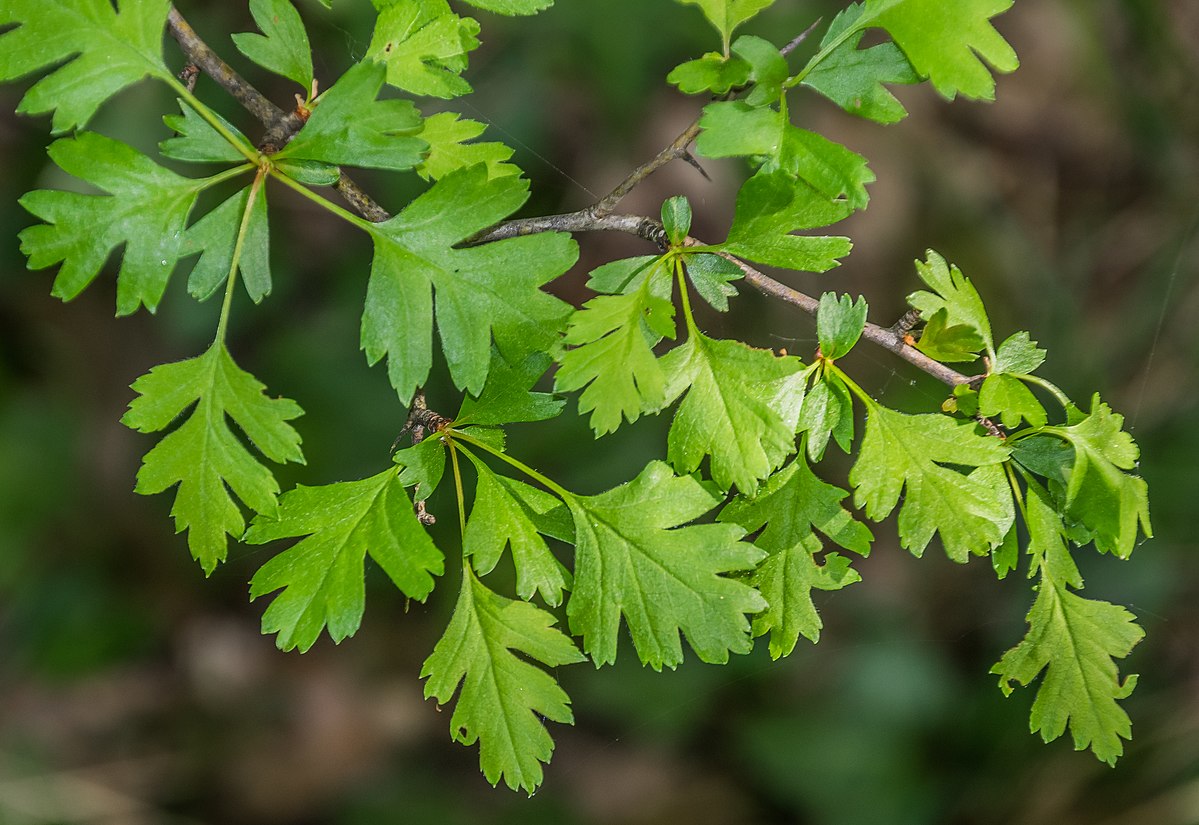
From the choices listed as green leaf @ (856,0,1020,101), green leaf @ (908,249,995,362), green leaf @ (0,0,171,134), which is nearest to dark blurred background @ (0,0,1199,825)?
green leaf @ (908,249,995,362)

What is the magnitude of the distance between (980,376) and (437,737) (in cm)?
269

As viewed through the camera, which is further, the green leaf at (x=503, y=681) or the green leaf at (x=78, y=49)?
the green leaf at (x=503, y=681)

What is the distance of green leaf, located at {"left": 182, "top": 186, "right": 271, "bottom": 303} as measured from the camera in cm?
115

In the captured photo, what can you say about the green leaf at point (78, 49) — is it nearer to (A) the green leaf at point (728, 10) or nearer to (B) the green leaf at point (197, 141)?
(B) the green leaf at point (197, 141)

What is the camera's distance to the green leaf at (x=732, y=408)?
1124mm

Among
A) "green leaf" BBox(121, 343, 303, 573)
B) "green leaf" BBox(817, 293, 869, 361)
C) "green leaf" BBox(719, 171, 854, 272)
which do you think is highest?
"green leaf" BBox(719, 171, 854, 272)

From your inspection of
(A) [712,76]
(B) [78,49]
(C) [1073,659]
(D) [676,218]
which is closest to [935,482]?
(C) [1073,659]

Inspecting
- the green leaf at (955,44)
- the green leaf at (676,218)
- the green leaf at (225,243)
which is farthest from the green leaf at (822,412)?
the green leaf at (225,243)

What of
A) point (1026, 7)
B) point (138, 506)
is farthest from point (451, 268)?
point (1026, 7)

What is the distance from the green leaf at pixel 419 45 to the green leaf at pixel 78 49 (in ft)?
0.88

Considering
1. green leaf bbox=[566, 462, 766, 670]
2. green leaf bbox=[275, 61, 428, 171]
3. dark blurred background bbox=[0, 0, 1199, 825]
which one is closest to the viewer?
green leaf bbox=[275, 61, 428, 171]

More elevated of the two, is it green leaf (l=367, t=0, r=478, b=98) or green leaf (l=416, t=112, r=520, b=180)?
green leaf (l=367, t=0, r=478, b=98)

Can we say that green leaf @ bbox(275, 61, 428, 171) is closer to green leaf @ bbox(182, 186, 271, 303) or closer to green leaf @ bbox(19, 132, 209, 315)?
green leaf @ bbox(182, 186, 271, 303)

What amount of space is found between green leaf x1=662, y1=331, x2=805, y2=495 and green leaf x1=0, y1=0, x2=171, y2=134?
2.42ft
